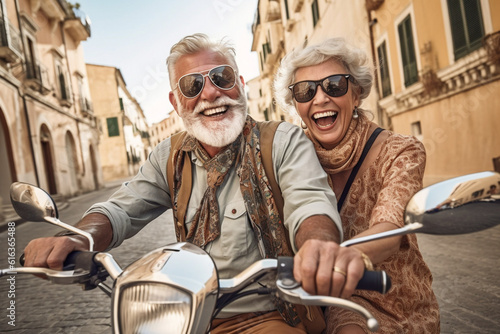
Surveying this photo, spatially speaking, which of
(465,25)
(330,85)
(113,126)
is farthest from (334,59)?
(113,126)

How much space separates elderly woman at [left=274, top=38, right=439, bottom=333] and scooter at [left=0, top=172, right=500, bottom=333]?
37 centimetres

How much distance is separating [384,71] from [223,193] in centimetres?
1049

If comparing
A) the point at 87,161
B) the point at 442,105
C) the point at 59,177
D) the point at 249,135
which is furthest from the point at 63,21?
the point at 249,135

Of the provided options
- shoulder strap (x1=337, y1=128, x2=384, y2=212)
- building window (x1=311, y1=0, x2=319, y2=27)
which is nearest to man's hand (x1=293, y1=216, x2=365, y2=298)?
shoulder strap (x1=337, y1=128, x2=384, y2=212)

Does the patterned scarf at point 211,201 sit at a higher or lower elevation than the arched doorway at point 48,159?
lower

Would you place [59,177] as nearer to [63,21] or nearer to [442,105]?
[63,21]

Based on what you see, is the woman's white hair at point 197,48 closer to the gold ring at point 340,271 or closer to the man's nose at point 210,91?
the man's nose at point 210,91

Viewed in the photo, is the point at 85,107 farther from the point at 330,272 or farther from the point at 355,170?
the point at 330,272

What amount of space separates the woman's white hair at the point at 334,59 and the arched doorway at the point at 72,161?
19680 millimetres

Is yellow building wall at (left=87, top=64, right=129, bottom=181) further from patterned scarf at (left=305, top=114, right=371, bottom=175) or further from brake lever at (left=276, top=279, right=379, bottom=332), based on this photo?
brake lever at (left=276, top=279, right=379, bottom=332)

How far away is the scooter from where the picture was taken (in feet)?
2.71

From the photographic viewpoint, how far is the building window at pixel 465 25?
22.7 feet

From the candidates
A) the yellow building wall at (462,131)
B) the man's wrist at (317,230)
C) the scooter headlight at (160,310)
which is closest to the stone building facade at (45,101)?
the yellow building wall at (462,131)

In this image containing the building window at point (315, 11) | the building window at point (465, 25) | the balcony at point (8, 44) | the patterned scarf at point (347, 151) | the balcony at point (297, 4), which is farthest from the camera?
the balcony at point (297, 4)
